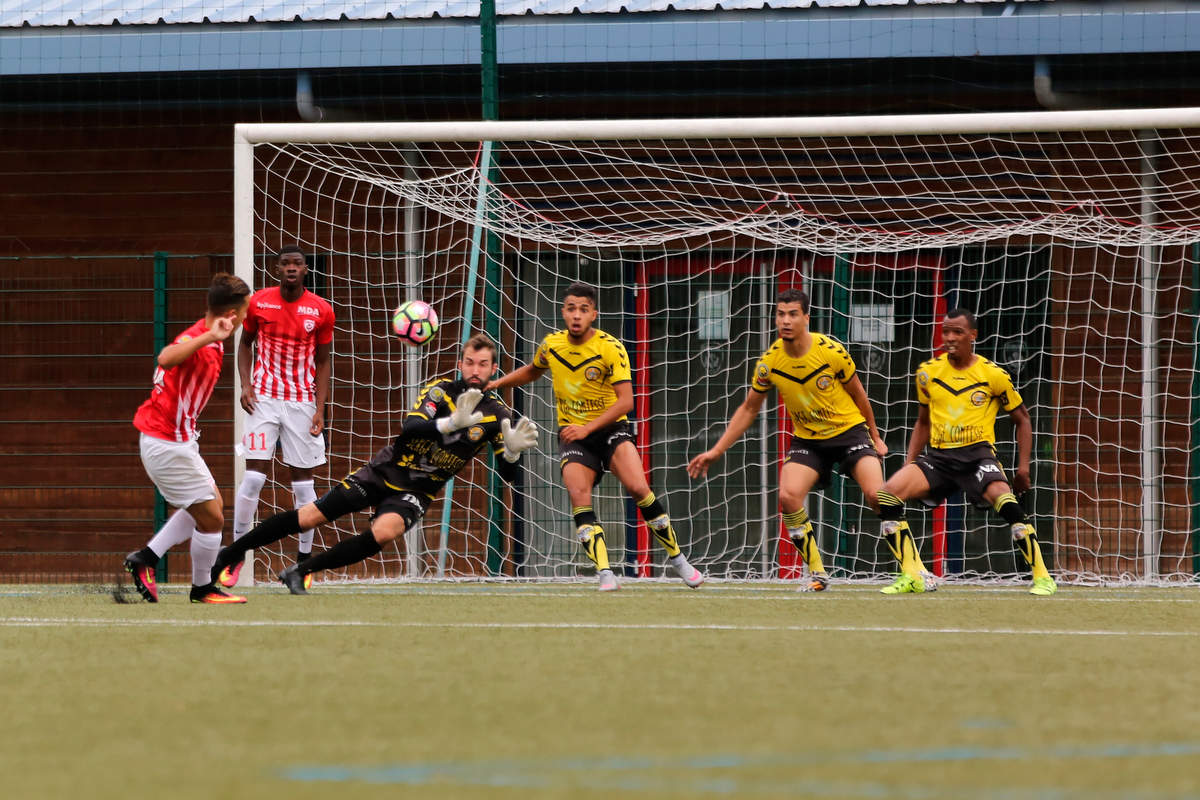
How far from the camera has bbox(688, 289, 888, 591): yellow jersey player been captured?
825 cm

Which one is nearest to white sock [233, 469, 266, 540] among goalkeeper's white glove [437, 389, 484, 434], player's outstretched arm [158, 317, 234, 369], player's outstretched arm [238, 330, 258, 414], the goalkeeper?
player's outstretched arm [238, 330, 258, 414]

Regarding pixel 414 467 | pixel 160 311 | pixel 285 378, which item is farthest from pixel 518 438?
pixel 160 311

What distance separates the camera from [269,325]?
8430 mm

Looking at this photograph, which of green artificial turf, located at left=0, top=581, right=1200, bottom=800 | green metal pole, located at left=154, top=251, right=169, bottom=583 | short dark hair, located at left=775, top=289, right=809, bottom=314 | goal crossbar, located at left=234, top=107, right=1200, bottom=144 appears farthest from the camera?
green metal pole, located at left=154, top=251, right=169, bottom=583

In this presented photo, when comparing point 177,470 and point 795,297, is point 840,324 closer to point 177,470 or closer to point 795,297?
point 795,297

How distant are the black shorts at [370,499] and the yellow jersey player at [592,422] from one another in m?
0.86

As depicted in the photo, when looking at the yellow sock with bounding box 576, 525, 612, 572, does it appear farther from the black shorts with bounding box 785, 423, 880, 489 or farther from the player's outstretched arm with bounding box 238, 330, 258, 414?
the player's outstretched arm with bounding box 238, 330, 258, 414

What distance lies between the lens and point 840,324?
10328mm

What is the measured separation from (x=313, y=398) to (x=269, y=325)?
1.61 ft

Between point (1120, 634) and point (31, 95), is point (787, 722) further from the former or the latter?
point (31, 95)

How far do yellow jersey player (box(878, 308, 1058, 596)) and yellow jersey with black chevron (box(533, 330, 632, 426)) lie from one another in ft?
5.27

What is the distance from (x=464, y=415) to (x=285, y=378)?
5.02 ft

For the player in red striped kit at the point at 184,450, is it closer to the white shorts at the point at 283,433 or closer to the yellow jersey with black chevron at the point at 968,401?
the white shorts at the point at 283,433

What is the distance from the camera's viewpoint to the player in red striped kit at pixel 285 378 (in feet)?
27.5
